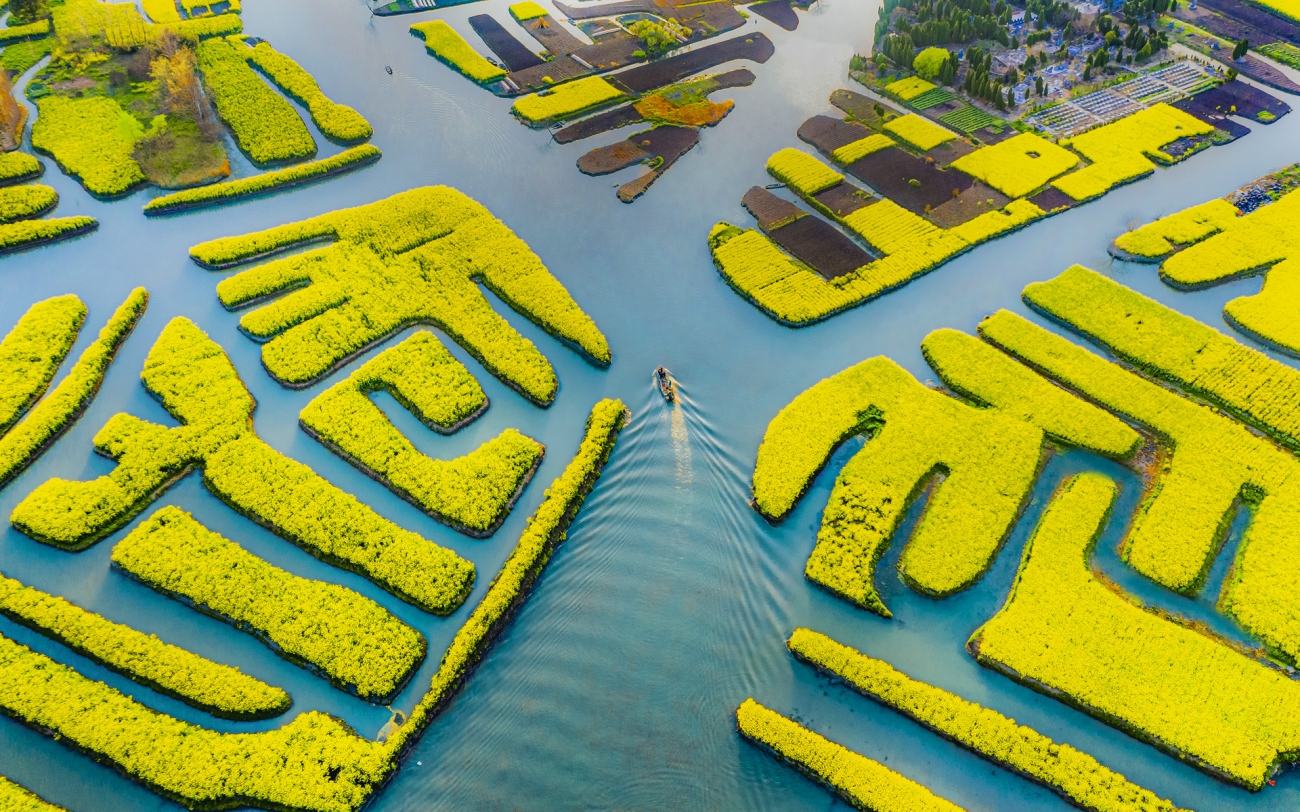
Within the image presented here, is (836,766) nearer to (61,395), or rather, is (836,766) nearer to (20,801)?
(20,801)

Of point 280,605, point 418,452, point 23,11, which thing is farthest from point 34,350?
point 23,11

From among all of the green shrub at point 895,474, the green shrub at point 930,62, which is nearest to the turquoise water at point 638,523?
the green shrub at point 895,474

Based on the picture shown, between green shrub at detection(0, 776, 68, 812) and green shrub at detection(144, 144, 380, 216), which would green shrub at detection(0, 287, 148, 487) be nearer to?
green shrub at detection(144, 144, 380, 216)

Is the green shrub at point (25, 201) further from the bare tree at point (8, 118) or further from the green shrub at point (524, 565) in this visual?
the green shrub at point (524, 565)

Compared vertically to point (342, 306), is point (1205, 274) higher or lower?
higher

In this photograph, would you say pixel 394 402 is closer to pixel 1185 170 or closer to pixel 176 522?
pixel 176 522

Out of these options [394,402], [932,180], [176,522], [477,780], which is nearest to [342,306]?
[394,402]
